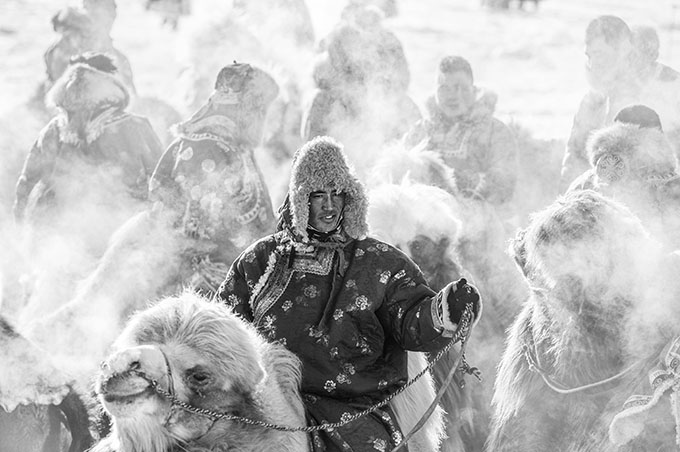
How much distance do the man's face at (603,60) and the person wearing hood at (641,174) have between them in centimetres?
197

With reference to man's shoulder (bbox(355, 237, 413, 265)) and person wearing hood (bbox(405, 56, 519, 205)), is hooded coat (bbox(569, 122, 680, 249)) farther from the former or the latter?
man's shoulder (bbox(355, 237, 413, 265))

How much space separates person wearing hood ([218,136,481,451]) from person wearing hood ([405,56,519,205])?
4052mm

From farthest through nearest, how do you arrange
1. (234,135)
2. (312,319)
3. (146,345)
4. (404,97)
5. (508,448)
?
1. (404,97)
2. (234,135)
3. (508,448)
4. (312,319)
5. (146,345)

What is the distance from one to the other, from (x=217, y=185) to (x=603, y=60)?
10.4 feet

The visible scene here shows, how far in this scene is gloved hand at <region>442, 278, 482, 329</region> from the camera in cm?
375

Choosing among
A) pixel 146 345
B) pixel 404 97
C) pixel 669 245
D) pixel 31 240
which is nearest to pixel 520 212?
pixel 404 97

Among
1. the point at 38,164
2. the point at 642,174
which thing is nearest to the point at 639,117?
the point at 642,174

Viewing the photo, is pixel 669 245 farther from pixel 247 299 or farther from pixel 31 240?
pixel 31 240

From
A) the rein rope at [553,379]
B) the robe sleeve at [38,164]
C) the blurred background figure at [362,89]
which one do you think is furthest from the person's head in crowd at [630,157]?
the robe sleeve at [38,164]

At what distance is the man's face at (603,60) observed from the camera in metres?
8.45

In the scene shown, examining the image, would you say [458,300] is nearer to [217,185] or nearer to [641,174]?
[641,174]

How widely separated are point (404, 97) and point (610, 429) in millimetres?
5150

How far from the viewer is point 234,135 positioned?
270 inches

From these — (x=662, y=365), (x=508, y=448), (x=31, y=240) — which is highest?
(x=662, y=365)
